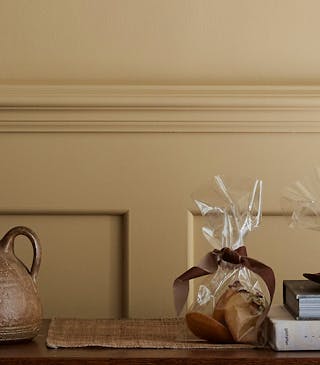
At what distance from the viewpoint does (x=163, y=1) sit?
153cm

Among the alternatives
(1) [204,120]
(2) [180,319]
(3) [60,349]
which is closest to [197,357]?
(3) [60,349]

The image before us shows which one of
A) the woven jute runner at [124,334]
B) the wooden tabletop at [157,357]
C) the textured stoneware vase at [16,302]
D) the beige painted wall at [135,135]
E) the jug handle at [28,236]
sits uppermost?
the beige painted wall at [135,135]

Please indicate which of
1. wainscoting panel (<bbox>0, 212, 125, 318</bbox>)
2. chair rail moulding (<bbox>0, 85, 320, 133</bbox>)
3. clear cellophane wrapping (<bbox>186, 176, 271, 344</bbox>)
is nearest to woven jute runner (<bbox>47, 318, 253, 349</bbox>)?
clear cellophane wrapping (<bbox>186, 176, 271, 344</bbox>)

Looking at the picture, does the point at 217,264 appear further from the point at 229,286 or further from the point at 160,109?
the point at 160,109

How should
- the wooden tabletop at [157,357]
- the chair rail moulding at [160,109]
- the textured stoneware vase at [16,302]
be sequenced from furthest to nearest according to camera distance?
the chair rail moulding at [160,109] → the textured stoneware vase at [16,302] → the wooden tabletop at [157,357]

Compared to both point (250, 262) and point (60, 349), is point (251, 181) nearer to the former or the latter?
point (250, 262)

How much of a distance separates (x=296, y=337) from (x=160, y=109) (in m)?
0.53

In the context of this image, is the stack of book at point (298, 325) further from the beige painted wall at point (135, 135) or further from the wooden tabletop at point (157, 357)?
the beige painted wall at point (135, 135)

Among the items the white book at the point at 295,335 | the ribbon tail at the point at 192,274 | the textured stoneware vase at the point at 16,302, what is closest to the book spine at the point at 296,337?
the white book at the point at 295,335

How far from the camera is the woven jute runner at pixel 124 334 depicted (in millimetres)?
1144

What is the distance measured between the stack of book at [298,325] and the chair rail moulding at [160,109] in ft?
1.34

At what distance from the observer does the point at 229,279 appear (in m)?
1.23

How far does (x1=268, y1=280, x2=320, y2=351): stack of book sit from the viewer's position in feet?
3.65

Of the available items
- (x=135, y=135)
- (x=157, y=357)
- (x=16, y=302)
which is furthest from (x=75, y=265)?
(x=157, y=357)
